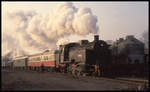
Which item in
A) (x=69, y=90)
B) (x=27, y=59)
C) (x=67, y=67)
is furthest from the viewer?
(x=27, y=59)

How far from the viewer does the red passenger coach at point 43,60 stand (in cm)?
2737

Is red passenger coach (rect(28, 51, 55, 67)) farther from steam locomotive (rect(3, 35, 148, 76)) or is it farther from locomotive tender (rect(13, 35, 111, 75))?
steam locomotive (rect(3, 35, 148, 76))

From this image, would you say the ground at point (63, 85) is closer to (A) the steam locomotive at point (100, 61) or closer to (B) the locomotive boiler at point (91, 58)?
(B) the locomotive boiler at point (91, 58)

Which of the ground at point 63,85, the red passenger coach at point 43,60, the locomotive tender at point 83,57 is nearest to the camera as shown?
the ground at point 63,85

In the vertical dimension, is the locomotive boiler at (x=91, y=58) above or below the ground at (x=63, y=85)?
above

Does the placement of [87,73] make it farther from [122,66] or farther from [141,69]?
[141,69]

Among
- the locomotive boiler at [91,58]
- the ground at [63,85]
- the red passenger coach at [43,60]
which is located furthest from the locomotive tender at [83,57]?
the ground at [63,85]

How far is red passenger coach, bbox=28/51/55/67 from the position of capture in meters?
27.4

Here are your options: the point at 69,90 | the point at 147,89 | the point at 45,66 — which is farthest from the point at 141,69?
the point at 45,66

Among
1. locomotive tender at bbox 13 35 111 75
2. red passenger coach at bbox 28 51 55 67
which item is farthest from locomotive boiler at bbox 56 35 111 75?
red passenger coach at bbox 28 51 55 67

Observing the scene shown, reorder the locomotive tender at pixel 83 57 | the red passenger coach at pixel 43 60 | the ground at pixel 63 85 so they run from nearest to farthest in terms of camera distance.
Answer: the ground at pixel 63 85, the locomotive tender at pixel 83 57, the red passenger coach at pixel 43 60

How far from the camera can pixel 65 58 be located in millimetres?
23000

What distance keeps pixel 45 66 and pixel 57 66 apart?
17.7ft

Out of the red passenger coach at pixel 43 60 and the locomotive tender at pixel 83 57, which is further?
the red passenger coach at pixel 43 60
